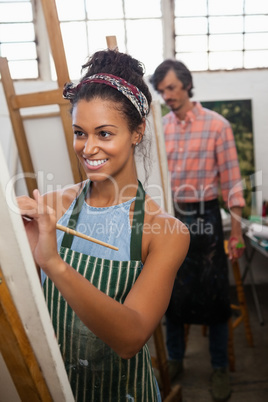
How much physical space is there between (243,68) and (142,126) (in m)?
3.52

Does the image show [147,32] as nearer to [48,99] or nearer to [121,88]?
[48,99]

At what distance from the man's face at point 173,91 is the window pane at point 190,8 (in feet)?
5.87

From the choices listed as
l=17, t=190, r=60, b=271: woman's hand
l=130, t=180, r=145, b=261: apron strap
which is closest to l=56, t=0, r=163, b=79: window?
l=130, t=180, r=145, b=261: apron strap

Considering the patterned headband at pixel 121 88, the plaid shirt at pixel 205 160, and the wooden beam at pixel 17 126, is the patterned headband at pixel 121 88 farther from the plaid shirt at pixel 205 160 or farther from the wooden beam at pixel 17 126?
the plaid shirt at pixel 205 160

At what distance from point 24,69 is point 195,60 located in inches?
64.8

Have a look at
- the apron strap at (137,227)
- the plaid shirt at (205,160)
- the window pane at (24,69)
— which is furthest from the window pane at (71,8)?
the apron strap at (137,227)

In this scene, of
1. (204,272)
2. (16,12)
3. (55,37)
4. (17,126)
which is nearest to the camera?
(55,37)

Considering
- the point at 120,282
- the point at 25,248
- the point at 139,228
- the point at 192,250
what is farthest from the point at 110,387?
the point at 192,250

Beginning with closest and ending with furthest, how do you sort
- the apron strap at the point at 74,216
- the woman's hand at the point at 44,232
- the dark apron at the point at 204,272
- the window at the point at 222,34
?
the woman's hand at the point at 44,232, the apron strap at the point at 74,216, the dark apron at the point at 204,272, the window at the point at 222,34

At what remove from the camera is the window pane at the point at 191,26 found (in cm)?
433

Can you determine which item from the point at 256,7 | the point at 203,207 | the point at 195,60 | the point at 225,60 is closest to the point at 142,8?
the point at 195,60

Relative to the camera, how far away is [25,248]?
62 cm

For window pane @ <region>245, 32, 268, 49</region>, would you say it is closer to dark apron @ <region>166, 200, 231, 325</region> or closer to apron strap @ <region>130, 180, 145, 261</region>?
dark apron @ <region>166, 200, 231, 325</region>

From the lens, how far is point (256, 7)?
4.36 meters
